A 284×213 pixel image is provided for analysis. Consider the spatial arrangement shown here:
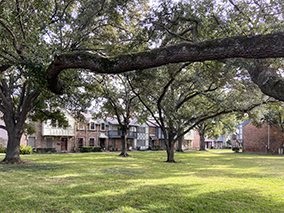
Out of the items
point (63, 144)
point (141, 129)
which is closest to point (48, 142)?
point (63, 144)

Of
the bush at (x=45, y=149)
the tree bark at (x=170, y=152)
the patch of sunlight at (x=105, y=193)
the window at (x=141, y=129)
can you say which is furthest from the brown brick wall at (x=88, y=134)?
the patch of sunlight at (x=105, y=193)

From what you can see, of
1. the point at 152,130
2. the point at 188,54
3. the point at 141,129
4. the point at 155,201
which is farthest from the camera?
the point at 152,130

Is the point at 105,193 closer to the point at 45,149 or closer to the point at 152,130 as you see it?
the point at 45,149

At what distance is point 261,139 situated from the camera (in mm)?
40938

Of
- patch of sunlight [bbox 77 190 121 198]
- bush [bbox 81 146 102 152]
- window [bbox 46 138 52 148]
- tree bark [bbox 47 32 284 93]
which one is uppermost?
tree bark [bbox 47 32 284 93]

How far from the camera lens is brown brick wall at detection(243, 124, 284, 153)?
38312mm

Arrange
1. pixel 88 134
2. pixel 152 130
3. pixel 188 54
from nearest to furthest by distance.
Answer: pixel 188 54, pixel 88 134, pixel 152 130

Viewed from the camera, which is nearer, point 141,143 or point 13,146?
point 13,146

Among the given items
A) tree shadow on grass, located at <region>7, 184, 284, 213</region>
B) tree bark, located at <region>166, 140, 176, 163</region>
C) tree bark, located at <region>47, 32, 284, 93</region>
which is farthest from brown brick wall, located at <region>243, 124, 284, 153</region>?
tree bark, located at <region>47, 32, 284, 93</region>

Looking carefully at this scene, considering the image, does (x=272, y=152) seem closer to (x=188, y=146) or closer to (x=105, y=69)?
(x=188, y=146)

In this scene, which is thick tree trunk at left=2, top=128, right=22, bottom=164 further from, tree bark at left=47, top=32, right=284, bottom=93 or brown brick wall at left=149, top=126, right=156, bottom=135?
brown brick wall at left=149, top=126, right=156, bottom=135

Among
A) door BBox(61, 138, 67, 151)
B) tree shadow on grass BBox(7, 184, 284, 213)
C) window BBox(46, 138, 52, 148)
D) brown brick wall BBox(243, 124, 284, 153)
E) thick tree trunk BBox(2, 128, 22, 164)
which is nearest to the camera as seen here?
tree shadow on grass BBox(7, 184, 284, 213)

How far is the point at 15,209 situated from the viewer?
15.7 feet

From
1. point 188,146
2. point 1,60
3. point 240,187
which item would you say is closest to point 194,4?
point 240,187
